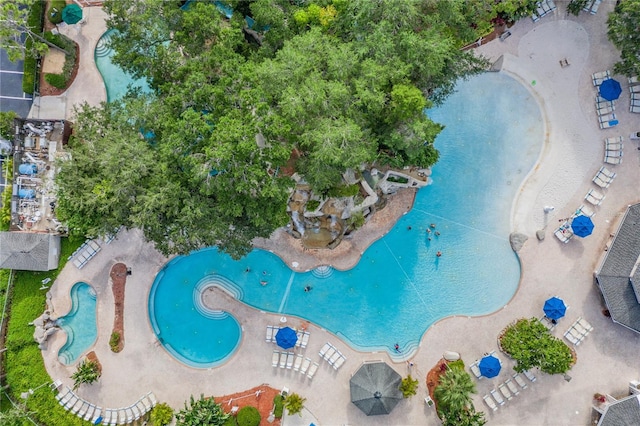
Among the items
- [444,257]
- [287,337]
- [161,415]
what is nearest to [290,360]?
[287,337]

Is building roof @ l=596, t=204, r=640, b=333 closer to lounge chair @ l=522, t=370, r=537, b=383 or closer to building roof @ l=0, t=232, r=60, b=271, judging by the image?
lounge chair @ l=522, t=370, r=537, b=383

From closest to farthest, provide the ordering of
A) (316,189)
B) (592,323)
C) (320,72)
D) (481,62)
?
(320,72), (316,189), (481,62), (592,323)

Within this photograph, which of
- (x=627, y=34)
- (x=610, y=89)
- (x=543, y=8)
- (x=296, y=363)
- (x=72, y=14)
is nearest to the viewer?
(x=627, y=34)

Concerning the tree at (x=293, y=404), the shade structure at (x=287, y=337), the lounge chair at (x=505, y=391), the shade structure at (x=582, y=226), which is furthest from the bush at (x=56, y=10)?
the lounge chair at (x=505, y=391)

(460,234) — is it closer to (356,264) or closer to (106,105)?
(356,264)

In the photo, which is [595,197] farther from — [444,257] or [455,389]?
[455,389]

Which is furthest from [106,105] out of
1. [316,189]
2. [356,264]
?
[356,264]
